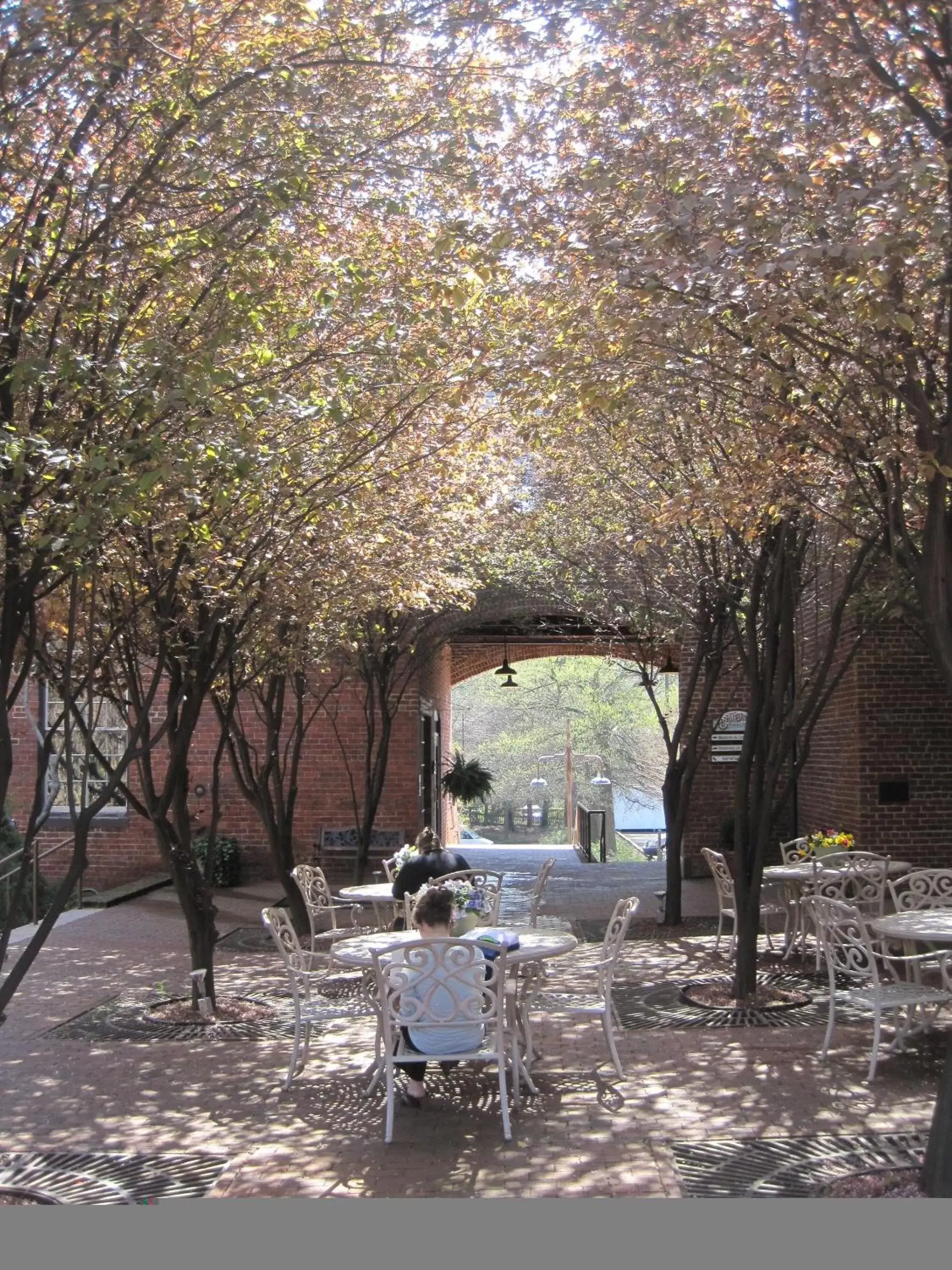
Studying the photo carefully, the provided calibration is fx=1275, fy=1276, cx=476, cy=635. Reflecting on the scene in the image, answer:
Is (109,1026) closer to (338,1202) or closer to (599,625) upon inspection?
(338,1202)

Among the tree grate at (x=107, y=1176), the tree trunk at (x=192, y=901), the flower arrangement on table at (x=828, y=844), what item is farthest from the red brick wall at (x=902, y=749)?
the tree grate at (x=107, y=1176)

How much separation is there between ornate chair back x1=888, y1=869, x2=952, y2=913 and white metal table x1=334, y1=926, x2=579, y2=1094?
2.96 metres

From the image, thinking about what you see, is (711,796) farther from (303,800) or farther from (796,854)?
(796,854)

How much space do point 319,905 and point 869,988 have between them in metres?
5.71

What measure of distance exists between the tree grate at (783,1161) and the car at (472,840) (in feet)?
78.1

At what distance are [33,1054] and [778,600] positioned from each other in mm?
5390

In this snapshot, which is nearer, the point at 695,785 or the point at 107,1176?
the point at 107,1176

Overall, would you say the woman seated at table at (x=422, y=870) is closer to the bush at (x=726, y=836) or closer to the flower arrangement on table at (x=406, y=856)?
the flower arrangement on table at (x=406, y=856)

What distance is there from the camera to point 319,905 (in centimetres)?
1152

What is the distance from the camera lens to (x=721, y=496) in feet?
23.9

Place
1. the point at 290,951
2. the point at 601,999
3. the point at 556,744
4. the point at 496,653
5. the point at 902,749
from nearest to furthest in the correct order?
the point at 601,999 → the point at 290,951 → the point at 902,749 → the point at 496,653 → the point at 556,744

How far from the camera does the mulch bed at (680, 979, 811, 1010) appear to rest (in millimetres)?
8320

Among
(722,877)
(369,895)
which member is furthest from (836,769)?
(369,895)

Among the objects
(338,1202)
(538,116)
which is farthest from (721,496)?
(338,1202)
